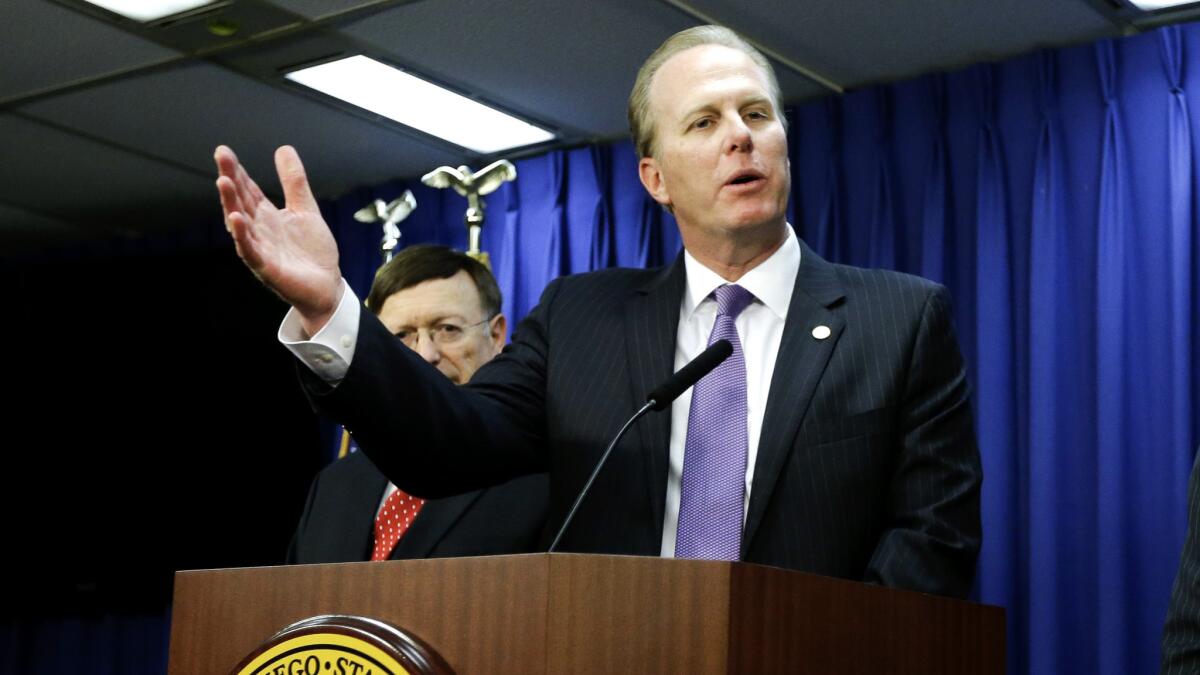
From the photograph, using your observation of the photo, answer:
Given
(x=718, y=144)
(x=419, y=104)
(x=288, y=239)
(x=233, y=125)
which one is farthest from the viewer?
(x=233, y=125)

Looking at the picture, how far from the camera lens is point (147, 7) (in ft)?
13.6

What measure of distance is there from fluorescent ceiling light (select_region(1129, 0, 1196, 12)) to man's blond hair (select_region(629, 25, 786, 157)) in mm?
1973

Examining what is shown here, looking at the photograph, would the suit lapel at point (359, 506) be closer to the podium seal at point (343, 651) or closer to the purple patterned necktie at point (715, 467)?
the purple patterned necktie at point (715, 467)

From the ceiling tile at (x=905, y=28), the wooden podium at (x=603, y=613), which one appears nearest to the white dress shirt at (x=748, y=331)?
the wooden podium at (x=603, y=613)

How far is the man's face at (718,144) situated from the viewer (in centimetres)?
217

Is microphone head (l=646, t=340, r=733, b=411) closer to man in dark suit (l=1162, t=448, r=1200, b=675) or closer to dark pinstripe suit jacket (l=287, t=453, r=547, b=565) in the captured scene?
man in dark suit (l=1162, t=448, r=1200, b=675)

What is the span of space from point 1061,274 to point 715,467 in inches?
99.6

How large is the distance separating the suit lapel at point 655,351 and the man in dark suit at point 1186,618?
61 cm

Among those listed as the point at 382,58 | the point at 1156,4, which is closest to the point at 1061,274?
the point at 1156,4

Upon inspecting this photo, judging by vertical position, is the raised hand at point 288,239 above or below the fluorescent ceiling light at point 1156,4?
below

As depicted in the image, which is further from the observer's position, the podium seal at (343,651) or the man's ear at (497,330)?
the man's ear at (497,330)

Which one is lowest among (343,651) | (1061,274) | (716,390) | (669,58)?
(343,651)

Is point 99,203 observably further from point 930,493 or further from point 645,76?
point 930,493

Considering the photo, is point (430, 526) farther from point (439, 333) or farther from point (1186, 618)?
point (1186, 618)
